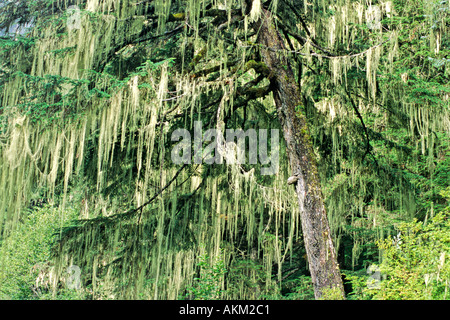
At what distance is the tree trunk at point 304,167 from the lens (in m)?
4.82

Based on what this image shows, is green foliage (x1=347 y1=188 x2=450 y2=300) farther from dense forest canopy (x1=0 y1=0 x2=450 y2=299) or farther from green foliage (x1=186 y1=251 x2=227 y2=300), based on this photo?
green foliage (x1=186 y1=251 x2=227 y2=300)

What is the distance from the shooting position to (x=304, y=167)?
535 centimetres

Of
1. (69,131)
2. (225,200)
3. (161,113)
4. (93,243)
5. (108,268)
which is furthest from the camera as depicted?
(225,200)

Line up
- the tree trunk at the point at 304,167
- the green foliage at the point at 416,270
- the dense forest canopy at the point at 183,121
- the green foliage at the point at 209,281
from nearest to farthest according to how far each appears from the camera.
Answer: the green foliage at the point at 416,270
the dense forest canopy at the point at 183,121
the tree trunk at the point at 304,167
the green foliage at the point at 209,281

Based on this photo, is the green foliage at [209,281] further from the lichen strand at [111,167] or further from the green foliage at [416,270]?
the green foliage at [416,270]

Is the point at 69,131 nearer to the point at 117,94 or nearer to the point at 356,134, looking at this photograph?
the point at 117,94

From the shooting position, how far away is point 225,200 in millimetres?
6445

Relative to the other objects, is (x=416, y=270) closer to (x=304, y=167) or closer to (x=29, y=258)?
(x=304, y=167)

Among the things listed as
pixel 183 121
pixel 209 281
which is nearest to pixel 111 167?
pixel 183 121

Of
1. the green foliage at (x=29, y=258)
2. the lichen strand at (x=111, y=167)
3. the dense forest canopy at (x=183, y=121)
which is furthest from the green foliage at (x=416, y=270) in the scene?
the green foliage at (x=29, y=258)
